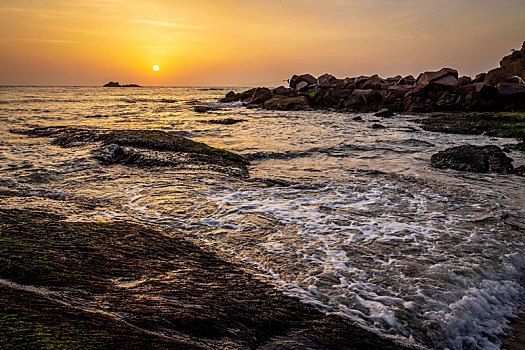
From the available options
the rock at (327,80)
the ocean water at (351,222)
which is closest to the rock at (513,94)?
the ocean water at (351,222)

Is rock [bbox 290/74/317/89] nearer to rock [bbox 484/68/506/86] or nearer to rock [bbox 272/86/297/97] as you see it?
rock [bbox 272/86/297/97]

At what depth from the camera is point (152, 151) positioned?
8.85m

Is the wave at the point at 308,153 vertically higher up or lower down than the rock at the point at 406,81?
lower down

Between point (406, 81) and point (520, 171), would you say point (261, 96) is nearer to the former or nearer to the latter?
point (406, 81)

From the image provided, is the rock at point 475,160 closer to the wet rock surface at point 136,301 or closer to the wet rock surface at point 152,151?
the wet rock surface at point 152,151

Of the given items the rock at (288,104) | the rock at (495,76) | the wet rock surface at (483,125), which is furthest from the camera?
the rock at (288,104)

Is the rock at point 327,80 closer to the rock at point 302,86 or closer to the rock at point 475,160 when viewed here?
the rock at point 302,86

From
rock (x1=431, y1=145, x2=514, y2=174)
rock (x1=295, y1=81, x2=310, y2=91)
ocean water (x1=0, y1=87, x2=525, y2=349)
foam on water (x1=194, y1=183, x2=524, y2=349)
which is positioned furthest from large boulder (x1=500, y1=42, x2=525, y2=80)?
foam on water (x1=194, y1=183, x2=524, y2=349)

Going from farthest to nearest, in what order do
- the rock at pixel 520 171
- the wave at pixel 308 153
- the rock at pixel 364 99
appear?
the rock at pixel 364 99, the wave at pixel 308 153, the rock at pixel 520 171

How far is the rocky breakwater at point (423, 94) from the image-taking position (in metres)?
23.8

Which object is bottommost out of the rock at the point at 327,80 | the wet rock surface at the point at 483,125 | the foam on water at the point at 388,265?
the foam on water at the point at 388,265

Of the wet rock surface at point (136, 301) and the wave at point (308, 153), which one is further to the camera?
the wave at point (308, 153)

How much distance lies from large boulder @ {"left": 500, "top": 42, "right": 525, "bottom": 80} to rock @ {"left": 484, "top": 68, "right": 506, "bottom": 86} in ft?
2.10

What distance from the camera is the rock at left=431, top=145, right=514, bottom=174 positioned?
8.23 meters
